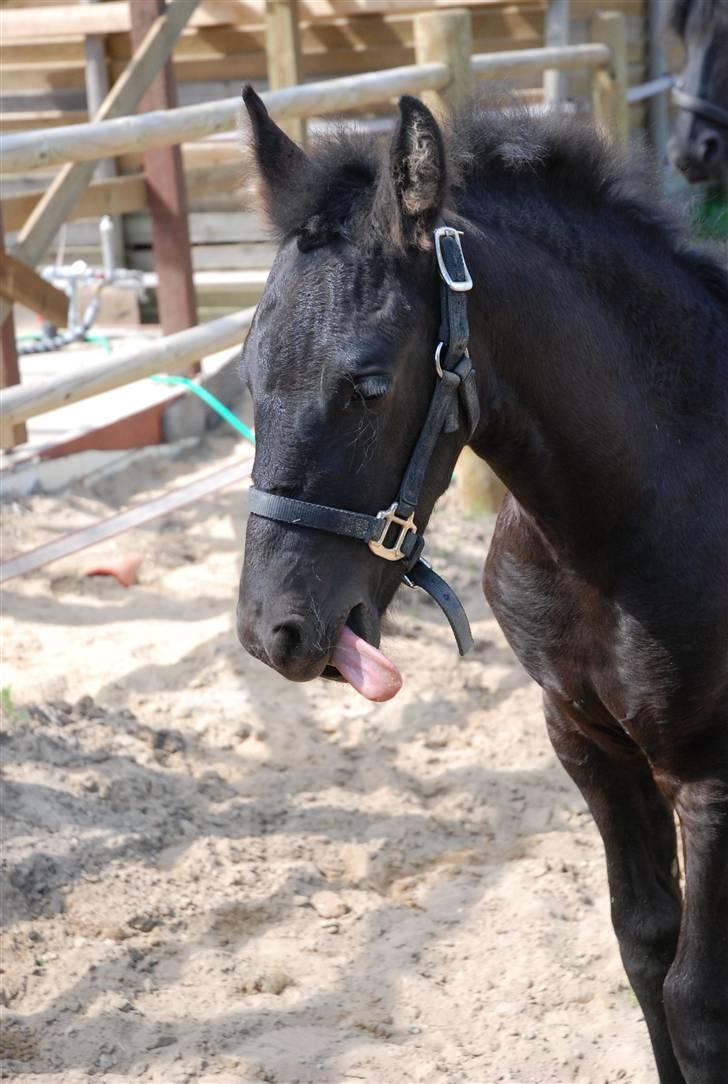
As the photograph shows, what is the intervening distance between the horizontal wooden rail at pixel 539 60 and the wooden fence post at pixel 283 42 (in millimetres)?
780

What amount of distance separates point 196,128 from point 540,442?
2759 mm

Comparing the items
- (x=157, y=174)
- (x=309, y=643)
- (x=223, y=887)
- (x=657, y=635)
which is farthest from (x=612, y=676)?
(x=157, y=174)

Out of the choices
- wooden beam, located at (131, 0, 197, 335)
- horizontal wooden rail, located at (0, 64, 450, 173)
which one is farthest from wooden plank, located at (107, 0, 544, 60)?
horizontal wooden rail, located at (0, 64, 450, 173)

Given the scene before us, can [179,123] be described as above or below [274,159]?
below

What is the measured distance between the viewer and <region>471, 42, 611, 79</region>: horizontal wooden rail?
5.86 m

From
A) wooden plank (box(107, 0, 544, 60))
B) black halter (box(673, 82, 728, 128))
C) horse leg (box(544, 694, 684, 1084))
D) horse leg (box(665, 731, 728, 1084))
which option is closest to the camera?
horse leg (box(665, 731, 728, 1084))

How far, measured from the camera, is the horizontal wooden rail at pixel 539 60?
5.86 m

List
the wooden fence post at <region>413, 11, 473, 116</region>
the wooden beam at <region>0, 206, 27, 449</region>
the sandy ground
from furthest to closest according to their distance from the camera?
the wooden fence post at <region>413, 11, 473, 116</region> → the wooden beam at <region>0, 206, 27, 449</region> → the sandy ground

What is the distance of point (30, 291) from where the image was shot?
5.17 m

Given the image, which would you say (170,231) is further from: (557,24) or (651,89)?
(651,89)

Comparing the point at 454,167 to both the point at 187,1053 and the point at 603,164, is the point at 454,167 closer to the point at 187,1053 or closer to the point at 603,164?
the point at 603,164

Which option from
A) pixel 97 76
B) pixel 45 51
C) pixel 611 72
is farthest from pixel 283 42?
pixel 45 51

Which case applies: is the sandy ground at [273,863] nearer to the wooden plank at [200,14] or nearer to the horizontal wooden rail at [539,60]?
the horizontal wooden rail at [539,60]

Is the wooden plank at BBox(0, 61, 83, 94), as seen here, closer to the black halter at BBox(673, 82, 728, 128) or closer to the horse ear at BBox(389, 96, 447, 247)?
the black halter at BBox(673, 82, 728, 128)
